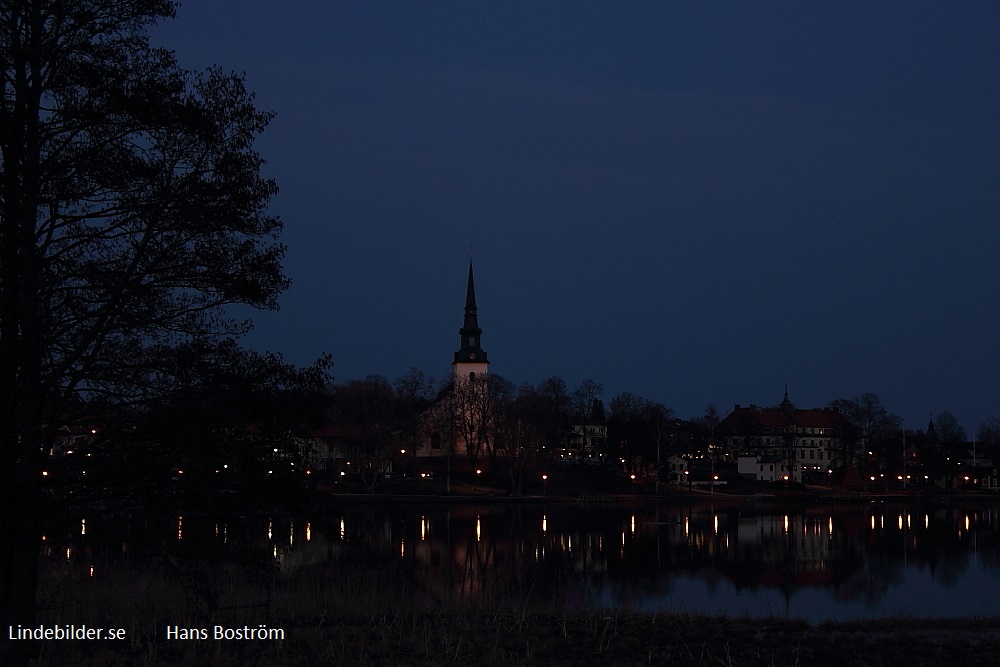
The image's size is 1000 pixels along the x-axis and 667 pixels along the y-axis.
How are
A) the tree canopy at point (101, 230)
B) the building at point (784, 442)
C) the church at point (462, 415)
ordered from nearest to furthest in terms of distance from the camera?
the tree canopy at point (101, 230) < the church at point (462, 415) < the building at point (784, 442)

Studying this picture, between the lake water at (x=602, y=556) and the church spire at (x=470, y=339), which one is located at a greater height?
the church spire at (x=470, y=339)

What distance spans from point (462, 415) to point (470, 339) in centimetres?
3771

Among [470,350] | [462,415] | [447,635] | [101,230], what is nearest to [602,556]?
[447,635]

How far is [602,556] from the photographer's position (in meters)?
47.8

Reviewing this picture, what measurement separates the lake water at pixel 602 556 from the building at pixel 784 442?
59.3m

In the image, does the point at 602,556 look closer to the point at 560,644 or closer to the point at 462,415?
the point at 560,644

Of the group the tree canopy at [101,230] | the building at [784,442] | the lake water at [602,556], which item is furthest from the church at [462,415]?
the tree canopy at [101,230]

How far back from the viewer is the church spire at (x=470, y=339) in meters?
143

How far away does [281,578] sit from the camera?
3000cm

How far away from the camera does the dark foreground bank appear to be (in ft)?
55.2

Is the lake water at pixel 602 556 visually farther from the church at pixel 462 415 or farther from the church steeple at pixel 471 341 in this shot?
the church steeple at pixel 471 341

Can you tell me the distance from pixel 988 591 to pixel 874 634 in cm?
1846

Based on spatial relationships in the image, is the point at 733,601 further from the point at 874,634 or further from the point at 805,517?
the point at 805,517

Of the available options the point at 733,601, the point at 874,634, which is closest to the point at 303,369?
the point at 874,634
